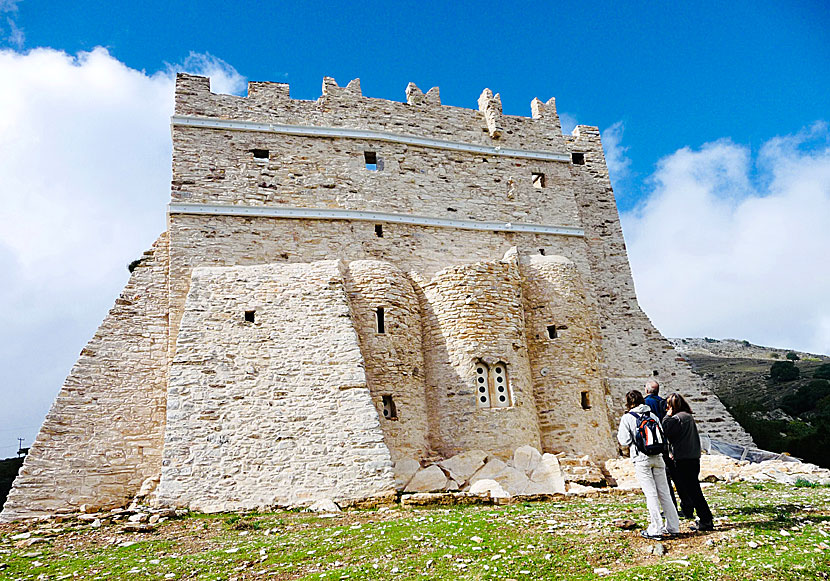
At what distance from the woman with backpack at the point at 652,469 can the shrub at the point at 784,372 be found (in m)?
46.3

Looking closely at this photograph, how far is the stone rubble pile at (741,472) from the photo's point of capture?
1337cm

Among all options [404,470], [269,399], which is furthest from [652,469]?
[269,399]

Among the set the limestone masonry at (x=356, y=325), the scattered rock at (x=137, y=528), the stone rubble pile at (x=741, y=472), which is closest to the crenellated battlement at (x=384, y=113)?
the limestone masonry at (x=356, y=325)

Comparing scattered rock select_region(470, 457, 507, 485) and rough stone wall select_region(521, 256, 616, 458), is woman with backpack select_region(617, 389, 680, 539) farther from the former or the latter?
rough stone wall select_region(521, 256, 616, 458)

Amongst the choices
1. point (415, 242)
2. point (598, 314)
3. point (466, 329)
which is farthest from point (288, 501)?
point (598, 314)

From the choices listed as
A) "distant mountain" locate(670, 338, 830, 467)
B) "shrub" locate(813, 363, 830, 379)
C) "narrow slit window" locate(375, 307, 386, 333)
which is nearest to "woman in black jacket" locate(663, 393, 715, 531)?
"narrow slit window" locate(375, 307, 386, 333)

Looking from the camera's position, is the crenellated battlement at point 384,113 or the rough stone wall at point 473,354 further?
the crenellated battlement at point 384,113

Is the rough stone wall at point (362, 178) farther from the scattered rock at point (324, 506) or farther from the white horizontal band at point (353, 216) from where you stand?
the scattered rock at point (324, 506)

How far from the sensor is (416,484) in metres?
13.5

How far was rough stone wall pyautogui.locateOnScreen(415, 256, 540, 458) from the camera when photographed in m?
15.3

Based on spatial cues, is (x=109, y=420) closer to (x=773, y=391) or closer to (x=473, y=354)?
(x=473, y=354)

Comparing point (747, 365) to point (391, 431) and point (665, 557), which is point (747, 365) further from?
point (665, 557)

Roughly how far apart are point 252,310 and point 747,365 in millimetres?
53872

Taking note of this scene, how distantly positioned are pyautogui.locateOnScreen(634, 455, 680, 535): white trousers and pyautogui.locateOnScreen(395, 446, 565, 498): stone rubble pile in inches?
Answer: 218
